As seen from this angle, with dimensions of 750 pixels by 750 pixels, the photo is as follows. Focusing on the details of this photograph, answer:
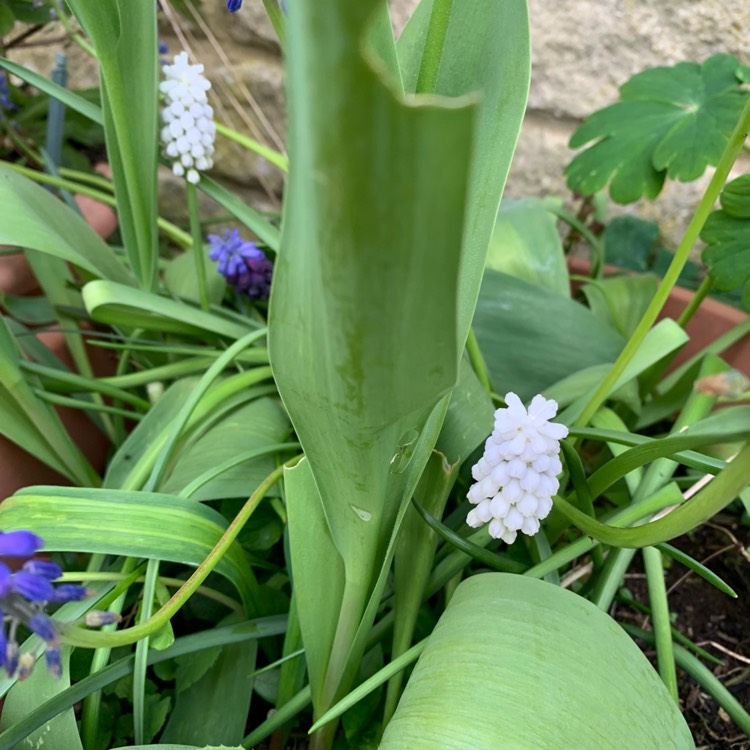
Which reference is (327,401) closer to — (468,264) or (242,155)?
(468,264)

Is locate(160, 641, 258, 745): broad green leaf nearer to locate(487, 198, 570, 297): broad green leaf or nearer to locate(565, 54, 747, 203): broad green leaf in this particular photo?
locate(487, 198, 570, 297): broad green leaf

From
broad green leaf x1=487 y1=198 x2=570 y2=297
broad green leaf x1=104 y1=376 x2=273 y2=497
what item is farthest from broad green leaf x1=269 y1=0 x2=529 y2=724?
broad green leaf x1=487 y1=198 x2=570 y2=297

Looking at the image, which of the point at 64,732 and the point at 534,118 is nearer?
the point at 64,732

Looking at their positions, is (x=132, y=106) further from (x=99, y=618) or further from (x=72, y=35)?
(x=99, y=618)

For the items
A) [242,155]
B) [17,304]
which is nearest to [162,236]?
[242,155]

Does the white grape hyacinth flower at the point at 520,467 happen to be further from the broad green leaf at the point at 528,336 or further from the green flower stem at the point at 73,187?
the green flower stem at the point at 73,187

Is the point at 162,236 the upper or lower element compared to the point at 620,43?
lower

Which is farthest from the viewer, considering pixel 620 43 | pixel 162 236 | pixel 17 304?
pixel 162 236

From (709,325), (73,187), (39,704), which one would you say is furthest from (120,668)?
(709,325)

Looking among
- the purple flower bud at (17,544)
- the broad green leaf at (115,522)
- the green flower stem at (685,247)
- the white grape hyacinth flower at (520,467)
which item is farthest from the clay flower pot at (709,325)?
the purple flower bud at (17,544)
